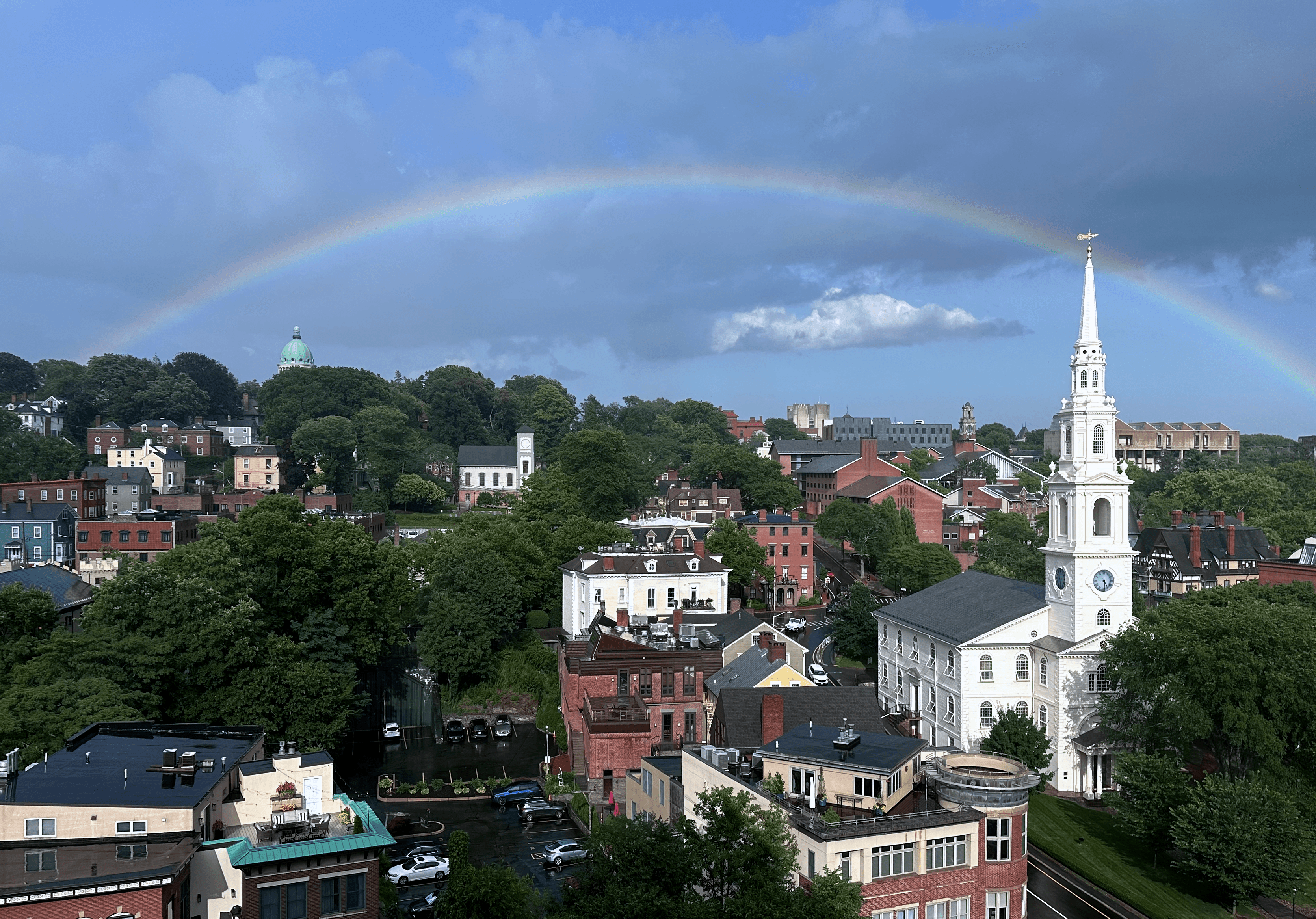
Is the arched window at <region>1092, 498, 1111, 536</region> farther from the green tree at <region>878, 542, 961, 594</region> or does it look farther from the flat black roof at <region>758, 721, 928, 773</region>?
the green tree at <region>878, 542, 961, 594</region>

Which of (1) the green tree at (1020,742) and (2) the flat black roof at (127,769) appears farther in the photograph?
(1) the green tree at (1020,742)

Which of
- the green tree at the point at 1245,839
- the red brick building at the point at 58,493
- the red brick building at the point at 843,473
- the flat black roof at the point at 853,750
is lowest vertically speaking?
the green tree at the point at 1245,839

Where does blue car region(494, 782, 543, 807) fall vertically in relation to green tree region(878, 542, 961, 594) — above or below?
below

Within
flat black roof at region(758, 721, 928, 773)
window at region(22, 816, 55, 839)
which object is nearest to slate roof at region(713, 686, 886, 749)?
flat black roof at region(758, 721, 928, 773)

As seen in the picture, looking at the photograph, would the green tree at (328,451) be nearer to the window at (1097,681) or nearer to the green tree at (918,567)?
the green tree at (918,567)

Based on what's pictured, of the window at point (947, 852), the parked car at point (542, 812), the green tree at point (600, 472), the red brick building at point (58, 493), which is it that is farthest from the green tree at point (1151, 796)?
A: the red brick building at point (58, 493)

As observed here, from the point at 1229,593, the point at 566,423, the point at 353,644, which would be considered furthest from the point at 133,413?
the point at 1229,593

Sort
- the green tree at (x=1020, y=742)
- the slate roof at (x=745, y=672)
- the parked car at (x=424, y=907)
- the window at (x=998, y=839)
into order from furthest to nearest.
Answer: the slate roof at (x=745, y=672)
the green tree at (x=1020, y=742)
the parked car at (x=424, y=907)
the window at (x=998, y=839)

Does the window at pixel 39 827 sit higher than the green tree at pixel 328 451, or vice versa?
the green tree at pixel 328 451

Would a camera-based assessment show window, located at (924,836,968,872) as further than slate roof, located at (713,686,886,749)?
No
